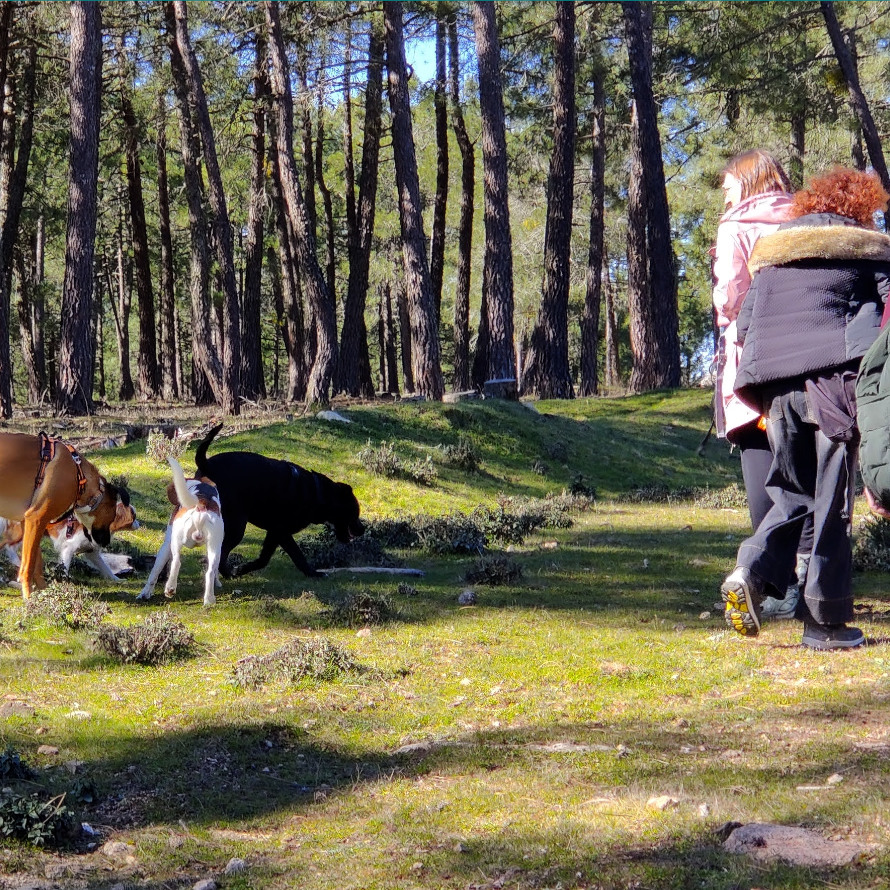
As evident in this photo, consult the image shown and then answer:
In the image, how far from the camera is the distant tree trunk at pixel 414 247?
1941cm

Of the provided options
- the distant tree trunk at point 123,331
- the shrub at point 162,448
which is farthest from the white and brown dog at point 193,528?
the distant tree trunk at point 123,331

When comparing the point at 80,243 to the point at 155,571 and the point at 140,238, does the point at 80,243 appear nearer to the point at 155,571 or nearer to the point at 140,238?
the point at 140,238

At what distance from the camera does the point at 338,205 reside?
3903cm

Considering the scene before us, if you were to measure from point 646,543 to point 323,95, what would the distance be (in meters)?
18.2

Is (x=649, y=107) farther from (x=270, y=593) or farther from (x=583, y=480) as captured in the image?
(x=270, y=593)

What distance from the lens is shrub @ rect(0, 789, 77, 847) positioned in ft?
12.4

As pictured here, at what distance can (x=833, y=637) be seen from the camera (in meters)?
6.18

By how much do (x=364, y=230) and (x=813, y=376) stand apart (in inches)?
783

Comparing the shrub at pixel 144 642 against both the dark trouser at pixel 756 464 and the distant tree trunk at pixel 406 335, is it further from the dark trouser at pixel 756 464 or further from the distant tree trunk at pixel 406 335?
the distant tree trunk at pixel 406 335

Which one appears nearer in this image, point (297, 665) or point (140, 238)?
point (297, 665)

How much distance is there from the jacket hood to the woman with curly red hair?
0.94ft

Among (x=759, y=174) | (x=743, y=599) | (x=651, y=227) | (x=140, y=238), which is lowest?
(x=743, y=599)

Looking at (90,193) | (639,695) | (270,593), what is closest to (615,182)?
(90,193)

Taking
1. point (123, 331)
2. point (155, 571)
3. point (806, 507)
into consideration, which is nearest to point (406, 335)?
point (123, 331)
